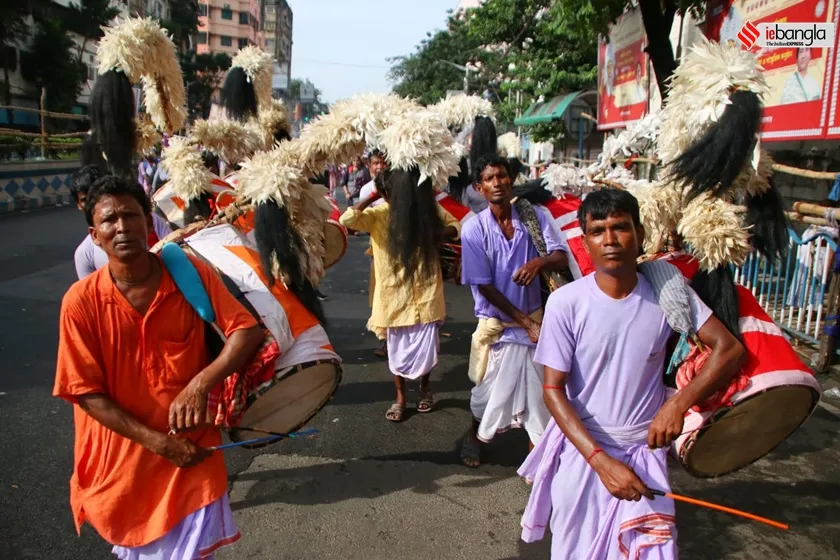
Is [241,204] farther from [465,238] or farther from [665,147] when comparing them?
[665,147]

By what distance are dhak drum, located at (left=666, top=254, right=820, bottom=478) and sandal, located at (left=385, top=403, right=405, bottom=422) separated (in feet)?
8.16

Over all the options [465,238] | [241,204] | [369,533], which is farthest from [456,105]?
[369,533]

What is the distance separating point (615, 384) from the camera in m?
2.22

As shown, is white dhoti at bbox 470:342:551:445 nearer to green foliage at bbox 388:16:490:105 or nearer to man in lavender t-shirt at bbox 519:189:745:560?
man in lavender t-shirt at bbox 519:189:745:560

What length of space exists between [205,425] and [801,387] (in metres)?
2.03

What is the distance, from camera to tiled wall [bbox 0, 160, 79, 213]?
1548cm

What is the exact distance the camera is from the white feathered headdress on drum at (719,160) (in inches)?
92.9

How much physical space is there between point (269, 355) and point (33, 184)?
1739cm

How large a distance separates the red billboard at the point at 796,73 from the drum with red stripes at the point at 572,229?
3855 mm

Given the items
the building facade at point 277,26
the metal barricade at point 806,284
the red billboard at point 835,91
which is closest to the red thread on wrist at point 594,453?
the metal barricade at point 806,284

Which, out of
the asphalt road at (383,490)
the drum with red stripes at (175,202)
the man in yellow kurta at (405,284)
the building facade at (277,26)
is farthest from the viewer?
the building facade at (277,26)

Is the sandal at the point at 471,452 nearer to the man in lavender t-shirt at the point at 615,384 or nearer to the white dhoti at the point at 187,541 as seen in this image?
the man in lavender t-shirt at the point at 615,384

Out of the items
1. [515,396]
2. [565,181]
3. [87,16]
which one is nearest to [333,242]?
[515,396]

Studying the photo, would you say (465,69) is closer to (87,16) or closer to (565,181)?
(87,16)
